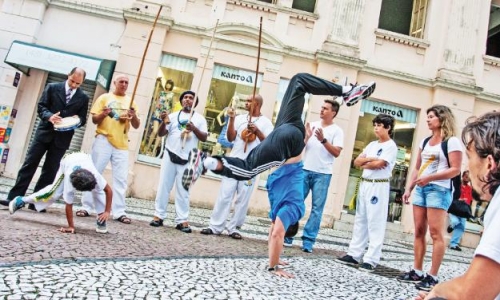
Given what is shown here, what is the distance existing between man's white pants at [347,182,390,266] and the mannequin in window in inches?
257

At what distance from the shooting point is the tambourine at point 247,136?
538cm

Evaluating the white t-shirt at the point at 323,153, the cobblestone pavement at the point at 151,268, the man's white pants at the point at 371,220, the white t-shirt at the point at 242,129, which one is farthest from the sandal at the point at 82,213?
the man's white pants at the point at 371,220

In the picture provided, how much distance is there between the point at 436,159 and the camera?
404 centimetres

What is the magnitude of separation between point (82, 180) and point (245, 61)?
23.2 feet

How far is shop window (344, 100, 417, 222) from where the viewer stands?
1045cm

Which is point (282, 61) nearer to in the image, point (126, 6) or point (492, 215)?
point (126, 6)

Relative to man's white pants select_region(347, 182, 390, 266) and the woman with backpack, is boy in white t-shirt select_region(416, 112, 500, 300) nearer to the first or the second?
the woman with backpack

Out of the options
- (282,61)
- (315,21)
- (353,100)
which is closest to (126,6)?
(282,61)

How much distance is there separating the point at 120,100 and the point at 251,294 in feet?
12.6

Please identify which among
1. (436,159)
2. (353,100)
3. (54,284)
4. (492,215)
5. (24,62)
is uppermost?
(24,62)

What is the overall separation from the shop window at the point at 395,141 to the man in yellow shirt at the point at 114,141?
6748mm

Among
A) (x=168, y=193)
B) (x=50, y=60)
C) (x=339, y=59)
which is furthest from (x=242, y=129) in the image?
(x=50, y=60)

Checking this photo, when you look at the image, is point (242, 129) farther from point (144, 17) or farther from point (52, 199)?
point (144, 17)

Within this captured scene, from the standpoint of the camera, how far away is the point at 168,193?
5.39m
